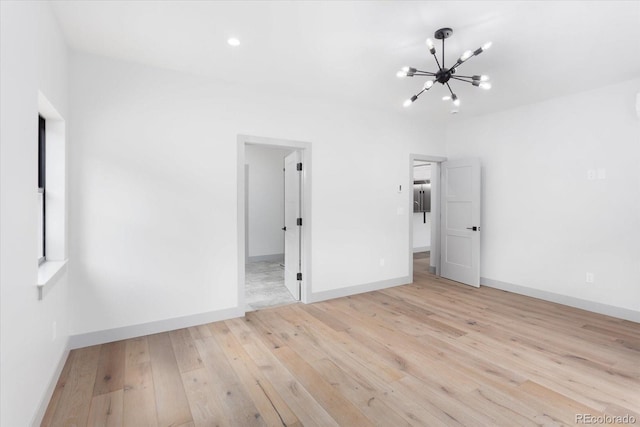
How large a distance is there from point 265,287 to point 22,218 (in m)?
3.61

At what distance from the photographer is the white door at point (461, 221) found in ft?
16.5

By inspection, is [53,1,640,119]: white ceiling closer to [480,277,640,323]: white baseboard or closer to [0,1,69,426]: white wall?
[0,1,69,426]: white wall

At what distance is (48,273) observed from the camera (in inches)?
91.0

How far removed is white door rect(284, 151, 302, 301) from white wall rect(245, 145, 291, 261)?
94.0 inches

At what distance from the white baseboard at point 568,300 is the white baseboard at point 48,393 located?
5.55m

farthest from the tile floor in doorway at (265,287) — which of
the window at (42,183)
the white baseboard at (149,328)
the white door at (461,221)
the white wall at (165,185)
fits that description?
the white door at (461,221)

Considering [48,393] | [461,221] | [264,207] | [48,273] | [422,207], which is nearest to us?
[48,393]

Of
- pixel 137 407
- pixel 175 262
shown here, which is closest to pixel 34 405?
pixel 137 407

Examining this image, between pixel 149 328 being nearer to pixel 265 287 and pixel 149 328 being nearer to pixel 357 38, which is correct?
pixel 265 287

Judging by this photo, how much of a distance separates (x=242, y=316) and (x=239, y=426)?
1.87 m

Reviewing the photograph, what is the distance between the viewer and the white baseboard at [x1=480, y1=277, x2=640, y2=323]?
12.1 feet

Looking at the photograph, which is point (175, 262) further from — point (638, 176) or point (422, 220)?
point (422, 220)

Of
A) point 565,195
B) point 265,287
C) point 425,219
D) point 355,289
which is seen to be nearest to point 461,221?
point 565,195

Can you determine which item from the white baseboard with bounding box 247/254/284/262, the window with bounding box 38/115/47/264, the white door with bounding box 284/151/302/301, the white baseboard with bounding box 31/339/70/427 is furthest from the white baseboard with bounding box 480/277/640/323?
the window with bounding box 38/115/47/264
